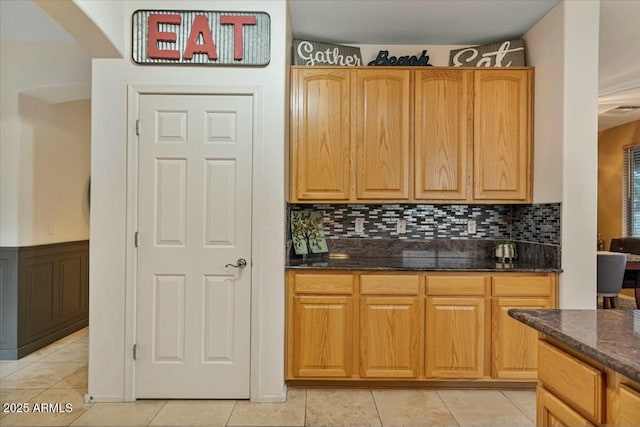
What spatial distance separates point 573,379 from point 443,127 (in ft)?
7.80

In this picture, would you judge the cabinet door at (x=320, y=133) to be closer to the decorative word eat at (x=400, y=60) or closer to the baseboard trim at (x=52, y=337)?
the decorative word eat at (x=400, y=60)

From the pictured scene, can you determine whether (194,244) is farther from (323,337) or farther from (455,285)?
(455,285)

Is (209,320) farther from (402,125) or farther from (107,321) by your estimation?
(402,125)

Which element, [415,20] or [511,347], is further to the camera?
[415,20]

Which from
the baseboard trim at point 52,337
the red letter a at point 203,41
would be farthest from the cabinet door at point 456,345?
the baseboard trim at point 52,337

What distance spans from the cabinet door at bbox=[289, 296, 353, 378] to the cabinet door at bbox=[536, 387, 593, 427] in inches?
65.3

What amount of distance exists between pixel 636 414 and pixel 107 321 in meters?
2.83

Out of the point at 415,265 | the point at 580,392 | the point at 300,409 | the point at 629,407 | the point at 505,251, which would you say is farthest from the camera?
the point at 505,251

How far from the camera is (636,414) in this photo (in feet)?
3.52

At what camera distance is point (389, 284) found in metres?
3.10

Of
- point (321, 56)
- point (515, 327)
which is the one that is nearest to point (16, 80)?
point (321, 56)

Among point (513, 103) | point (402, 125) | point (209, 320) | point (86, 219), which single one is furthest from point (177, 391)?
point (513, 103)

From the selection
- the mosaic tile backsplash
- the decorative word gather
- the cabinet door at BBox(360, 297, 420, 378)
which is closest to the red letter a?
the decorative word gather

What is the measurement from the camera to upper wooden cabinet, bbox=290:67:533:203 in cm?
337
